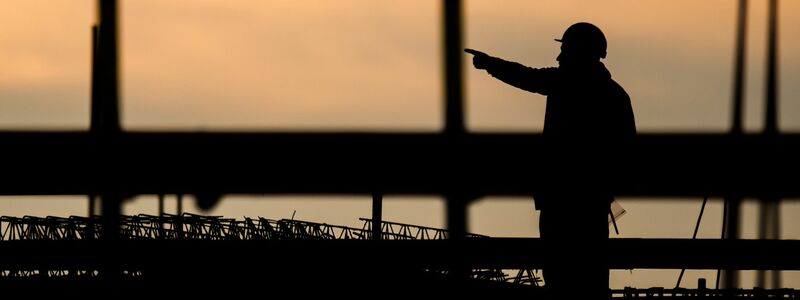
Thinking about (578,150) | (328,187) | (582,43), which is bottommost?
(578,150)

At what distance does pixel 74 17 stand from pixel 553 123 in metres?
2.90

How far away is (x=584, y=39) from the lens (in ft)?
13.3

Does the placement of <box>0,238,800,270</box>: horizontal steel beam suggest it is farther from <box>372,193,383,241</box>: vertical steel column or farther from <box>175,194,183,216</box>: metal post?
<box>175,194,183,216</box>: metal post

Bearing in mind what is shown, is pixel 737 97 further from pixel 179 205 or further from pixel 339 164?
pixel 179 205

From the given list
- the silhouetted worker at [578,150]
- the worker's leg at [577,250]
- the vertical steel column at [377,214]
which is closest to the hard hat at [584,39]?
the silhouetted worker at [578,150]

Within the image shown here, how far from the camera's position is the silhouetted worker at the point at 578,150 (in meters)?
4.01

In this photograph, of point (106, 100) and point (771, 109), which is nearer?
point (106, 100)

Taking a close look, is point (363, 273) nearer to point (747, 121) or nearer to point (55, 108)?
point (55, 108)

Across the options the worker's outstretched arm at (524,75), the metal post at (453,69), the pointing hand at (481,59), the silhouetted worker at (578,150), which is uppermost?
the metal post at (453,69)

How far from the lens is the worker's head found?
4059 mm

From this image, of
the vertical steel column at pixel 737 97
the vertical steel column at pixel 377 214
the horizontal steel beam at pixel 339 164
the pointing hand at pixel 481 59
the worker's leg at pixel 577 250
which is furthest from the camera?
the vertical steel column at pixel 737 97

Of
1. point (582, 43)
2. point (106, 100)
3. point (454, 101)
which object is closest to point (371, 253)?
point (582, 43)

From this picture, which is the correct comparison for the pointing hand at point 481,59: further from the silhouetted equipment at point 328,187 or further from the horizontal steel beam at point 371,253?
the horizontal steel beam at point 371,253

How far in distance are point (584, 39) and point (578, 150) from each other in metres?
0.37
